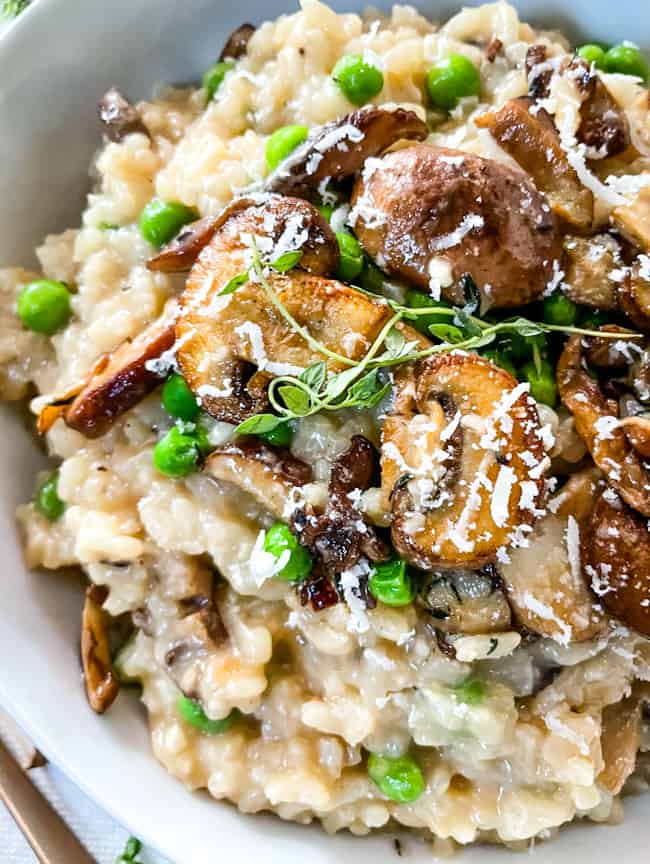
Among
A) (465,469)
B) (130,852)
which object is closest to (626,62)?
(465,469)

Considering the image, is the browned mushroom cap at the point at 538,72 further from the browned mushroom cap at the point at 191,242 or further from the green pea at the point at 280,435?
the green pea at the point at 280,435

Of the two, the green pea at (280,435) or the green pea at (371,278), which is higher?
the green pea at (371,278)

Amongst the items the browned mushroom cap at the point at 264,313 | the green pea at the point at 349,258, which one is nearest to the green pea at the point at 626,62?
the green pea at the point at 349,258

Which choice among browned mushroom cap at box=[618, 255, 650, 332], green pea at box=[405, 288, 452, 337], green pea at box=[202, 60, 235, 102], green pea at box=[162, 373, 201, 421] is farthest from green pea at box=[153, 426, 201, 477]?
green pea at box=[202, 60, 235, 102]

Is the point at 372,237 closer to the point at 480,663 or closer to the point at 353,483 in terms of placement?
the point at 353,483

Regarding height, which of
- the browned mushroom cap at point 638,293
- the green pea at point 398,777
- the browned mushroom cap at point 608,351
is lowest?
the green pea at point 398,777

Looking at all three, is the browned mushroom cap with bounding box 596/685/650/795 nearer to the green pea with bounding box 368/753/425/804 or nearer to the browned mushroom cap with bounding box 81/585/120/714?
the green pea with bounding box 368/753/425/804
